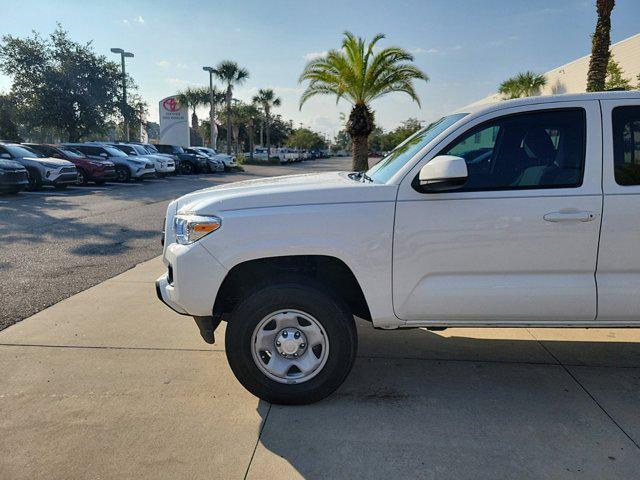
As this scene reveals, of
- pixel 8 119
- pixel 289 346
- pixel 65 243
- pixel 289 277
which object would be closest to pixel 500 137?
pixel 289 277

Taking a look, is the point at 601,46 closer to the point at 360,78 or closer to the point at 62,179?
the point at 360,78

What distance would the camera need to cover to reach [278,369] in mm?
3285

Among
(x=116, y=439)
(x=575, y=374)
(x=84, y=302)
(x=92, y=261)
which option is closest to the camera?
(x=116, y=439)

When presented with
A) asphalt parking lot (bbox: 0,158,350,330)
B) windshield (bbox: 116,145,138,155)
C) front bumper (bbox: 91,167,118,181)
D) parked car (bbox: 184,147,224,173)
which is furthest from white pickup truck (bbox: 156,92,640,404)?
parked car (bbox: 184,147,224,173)

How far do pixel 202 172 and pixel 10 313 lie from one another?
1122 inches

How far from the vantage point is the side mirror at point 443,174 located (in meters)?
2.94

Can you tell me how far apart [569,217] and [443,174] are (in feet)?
2.76

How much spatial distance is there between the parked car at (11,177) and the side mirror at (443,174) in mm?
15383

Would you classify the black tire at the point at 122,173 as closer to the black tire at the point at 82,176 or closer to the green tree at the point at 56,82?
the black tire at the point at 82,176

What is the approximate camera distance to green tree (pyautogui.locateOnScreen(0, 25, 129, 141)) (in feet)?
105

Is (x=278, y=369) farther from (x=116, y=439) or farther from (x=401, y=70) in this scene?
(x=401, y=70)

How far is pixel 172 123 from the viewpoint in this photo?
42594 millimetres

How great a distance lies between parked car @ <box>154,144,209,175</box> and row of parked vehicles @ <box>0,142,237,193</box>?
1.63 m

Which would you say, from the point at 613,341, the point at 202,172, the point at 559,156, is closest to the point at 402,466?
the point at 559,156
